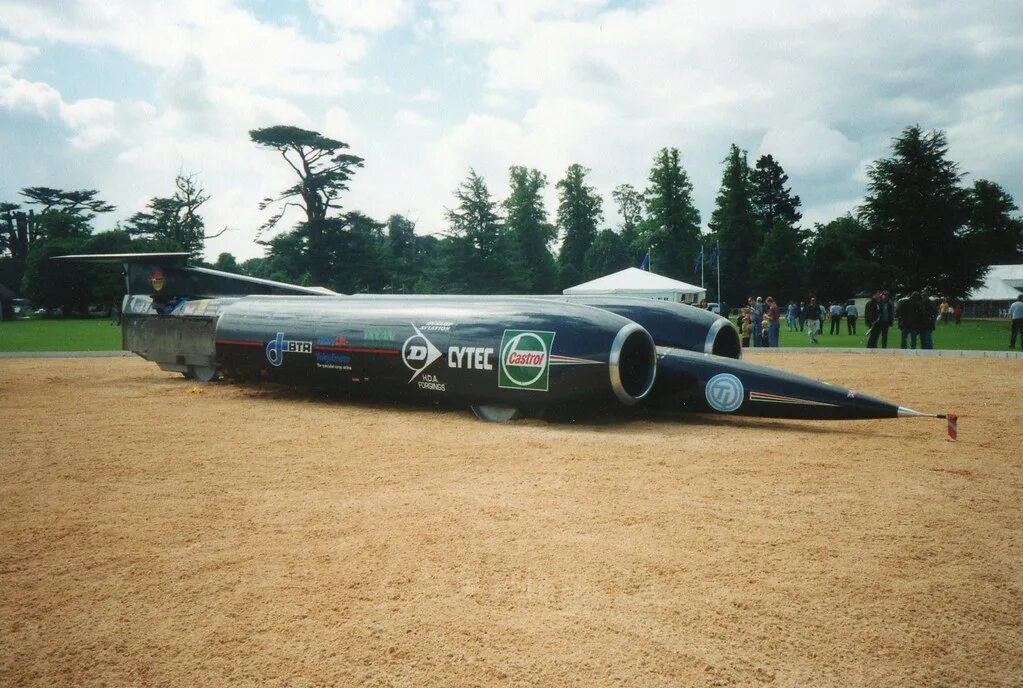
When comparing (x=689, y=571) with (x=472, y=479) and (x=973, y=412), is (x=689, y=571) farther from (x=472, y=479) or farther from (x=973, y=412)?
(x=973, y=412)

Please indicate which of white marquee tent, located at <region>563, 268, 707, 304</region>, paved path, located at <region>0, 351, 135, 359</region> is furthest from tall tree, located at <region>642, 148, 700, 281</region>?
paved path, located at <region>0, 351, 135, 359</region>

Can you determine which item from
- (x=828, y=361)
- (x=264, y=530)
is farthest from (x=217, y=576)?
(x=828, y=361)

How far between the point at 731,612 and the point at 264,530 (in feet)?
13.0

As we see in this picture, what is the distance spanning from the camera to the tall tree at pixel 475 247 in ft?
213

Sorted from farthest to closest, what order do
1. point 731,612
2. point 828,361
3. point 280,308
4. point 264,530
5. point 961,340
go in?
1. point 961,340
2. point 828,361
3. point 280,308
4. point 264,530
5. point 731,612

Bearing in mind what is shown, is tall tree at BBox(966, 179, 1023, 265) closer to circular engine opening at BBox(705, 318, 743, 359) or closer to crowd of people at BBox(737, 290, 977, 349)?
crowd of people at BBox(737, 290, 977, 349)

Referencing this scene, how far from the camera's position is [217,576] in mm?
5301

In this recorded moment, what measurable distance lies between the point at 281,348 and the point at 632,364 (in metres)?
7.27

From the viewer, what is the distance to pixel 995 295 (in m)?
73.4

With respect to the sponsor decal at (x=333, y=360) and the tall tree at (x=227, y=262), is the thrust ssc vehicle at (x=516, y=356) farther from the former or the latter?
the tall tree at (x=227, y=262)

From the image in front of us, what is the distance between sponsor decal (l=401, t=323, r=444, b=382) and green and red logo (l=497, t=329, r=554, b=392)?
1.30 metres

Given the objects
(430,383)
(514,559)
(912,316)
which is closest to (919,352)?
(912,316)

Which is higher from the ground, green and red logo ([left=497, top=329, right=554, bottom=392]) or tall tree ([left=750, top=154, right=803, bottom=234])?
tall tree ([left=750, top=154, right=803, bottom=234])

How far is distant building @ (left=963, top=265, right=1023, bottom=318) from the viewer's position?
72.3 metres
